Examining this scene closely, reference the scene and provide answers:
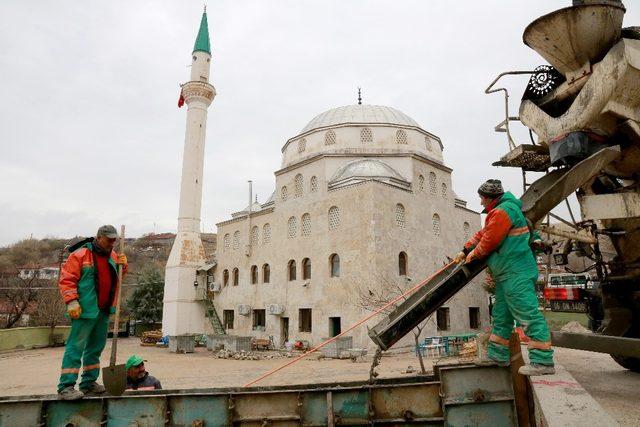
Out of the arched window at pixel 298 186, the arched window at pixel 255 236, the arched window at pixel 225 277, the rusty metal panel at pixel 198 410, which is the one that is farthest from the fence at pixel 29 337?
the rusty metal panel at pixel 198 410

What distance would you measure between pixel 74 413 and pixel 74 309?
1097mm

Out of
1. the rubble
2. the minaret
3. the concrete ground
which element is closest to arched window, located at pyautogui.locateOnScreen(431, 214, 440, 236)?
the concrete ground

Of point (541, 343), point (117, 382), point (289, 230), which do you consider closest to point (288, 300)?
point (289, 230)

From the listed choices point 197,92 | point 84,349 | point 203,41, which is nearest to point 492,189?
point 84,349

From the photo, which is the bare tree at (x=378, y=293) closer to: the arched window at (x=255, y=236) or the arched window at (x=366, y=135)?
the arched window at (x=255, y=236)

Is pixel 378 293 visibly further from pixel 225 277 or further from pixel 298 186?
pixel 225 277

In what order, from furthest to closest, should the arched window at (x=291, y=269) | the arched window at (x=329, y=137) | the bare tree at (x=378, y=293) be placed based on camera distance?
the arched window at (x=329, y=137) → the arched window at (x=291, y=269) → the bare tree at (x=378, y=293)

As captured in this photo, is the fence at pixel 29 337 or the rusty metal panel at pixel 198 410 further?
the fence at pixel 29 337

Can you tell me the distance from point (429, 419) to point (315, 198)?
18.7m

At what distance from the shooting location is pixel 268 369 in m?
15.5

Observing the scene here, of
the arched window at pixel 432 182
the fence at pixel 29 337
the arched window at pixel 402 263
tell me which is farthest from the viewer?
the fence at pixel 29 337

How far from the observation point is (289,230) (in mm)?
23406

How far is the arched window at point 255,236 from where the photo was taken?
84.1 ft

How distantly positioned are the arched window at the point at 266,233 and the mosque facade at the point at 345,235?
3.0 inches
